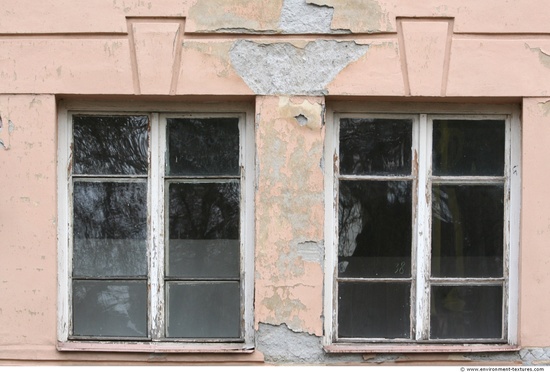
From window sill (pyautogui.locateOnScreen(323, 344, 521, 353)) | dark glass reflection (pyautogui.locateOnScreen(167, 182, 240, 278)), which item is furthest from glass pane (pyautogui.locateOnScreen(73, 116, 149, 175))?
window sill (pyautogui.locateOnScreen(323, 344, 521, 353))

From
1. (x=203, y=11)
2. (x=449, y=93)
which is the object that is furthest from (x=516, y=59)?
(x=203, y=11)

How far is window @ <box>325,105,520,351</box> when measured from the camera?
4.64 meters

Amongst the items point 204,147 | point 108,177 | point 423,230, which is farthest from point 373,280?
point 108,177

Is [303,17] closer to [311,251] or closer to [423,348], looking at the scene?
[311,251]

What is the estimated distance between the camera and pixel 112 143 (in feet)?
15.4

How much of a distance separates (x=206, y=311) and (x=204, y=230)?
45cm

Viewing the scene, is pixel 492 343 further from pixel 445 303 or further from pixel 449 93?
pixel 449 93

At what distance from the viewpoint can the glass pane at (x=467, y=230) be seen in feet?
15.2

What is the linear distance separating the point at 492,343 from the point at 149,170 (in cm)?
213

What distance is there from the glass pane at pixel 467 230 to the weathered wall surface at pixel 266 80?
0.19 meters

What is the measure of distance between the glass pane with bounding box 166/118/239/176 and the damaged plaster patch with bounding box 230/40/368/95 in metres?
0.30

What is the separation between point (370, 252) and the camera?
4.67m

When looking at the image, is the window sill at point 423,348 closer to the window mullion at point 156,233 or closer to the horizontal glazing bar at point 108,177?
the window mullion at point 156,233

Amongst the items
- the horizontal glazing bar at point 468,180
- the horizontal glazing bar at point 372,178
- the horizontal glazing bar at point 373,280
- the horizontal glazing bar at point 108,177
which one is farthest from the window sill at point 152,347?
the horizontal glazing bar at point 468,180
